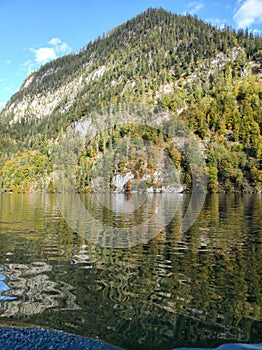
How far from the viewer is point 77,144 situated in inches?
6732

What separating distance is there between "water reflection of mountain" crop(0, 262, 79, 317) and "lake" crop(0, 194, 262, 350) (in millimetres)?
35

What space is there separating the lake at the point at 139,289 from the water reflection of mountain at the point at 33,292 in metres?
0.03

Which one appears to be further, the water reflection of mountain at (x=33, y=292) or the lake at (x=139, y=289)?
the water reflection of mountain at (x=33, y=292)

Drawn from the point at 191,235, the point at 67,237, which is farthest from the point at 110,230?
the point at 191,235

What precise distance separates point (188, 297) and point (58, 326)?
5.05 metres

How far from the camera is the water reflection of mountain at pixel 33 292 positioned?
36.2 feet

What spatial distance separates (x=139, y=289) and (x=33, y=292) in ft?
13.9

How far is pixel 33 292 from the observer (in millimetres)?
12797

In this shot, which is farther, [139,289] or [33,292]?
[139,289]

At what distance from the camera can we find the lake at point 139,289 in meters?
9.45

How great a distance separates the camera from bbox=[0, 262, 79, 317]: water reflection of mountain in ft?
36.2

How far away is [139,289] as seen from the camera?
43.4 ft

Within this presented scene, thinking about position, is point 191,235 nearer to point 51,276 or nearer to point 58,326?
point 51,276

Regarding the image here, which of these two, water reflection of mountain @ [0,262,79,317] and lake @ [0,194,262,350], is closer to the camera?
lake @ [0,194,262,350]
